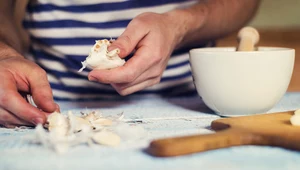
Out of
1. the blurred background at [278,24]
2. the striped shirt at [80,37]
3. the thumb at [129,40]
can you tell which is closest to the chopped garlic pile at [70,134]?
the thumb at [129,40]

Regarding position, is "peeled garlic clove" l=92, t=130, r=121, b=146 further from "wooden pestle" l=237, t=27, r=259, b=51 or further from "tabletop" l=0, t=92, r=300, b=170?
"wooden pestle" l=237, t=27, r=259, b=51

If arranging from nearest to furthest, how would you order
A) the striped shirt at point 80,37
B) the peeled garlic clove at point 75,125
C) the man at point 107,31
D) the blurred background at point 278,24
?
the peeled garlic clove at point 75,125, the man at point 107,31, the striped shirt at point 80,37, the blurred background at point 278,24

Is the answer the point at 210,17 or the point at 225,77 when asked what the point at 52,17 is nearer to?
the point at 210,17

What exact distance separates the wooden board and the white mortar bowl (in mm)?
79

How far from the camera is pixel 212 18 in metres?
0.94

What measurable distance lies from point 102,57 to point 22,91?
0.49 ft

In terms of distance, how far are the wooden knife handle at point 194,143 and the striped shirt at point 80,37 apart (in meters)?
0.48

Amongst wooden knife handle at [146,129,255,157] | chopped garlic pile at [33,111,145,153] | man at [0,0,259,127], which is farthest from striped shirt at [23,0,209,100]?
wooden knife handle at [146,129,255,157]

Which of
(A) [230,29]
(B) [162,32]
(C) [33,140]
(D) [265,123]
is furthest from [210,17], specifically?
(C) [33,140]

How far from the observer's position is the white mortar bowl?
2.10ft

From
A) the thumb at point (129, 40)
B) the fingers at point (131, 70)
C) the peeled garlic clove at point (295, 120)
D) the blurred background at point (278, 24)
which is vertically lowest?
the blurred background at point (278, 24)

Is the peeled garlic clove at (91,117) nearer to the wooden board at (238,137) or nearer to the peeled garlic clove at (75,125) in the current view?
the peeled garlic clove at (75,125)

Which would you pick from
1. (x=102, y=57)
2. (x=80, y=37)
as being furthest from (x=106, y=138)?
(x=80, y=37)

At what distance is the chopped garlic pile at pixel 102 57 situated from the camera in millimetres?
623
